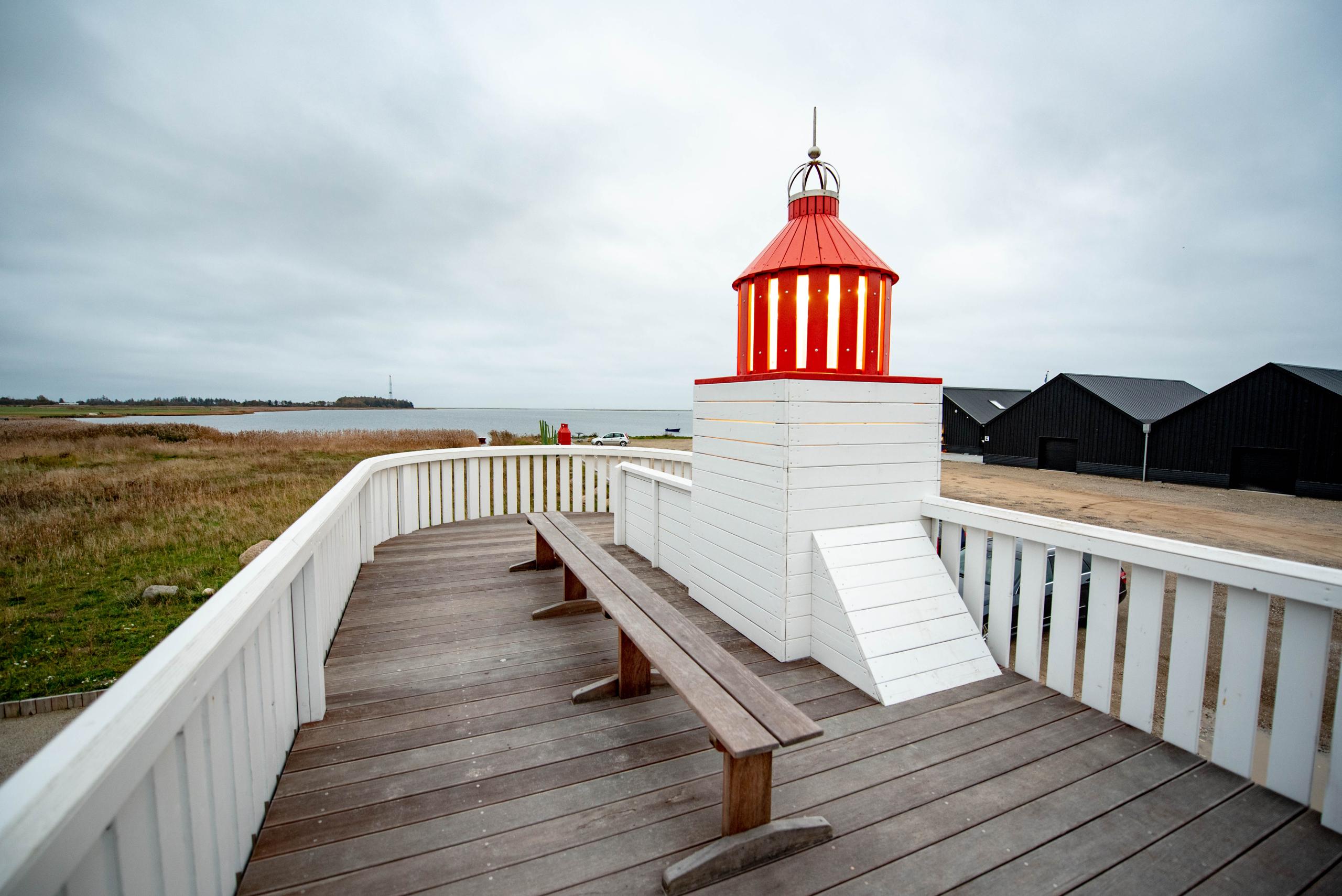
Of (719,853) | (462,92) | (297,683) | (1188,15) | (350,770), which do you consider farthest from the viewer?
(462,92)

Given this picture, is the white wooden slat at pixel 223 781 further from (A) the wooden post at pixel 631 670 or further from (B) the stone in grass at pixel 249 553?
(B) the stone in grass at pixel 249 553

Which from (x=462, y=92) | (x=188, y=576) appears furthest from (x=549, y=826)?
(x=462, y=92)

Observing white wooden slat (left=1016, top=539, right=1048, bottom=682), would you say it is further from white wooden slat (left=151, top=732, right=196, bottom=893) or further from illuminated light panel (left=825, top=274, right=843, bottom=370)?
white wooden slat (left=151, top=732, right=196, bottom=893)

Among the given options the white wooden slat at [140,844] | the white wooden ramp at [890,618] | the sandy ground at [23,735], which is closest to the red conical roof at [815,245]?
the white wooden ramp at [890,618]

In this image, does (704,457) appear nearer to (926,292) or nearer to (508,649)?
(508,649)

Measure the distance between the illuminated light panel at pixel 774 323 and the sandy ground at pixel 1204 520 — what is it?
7.21ft

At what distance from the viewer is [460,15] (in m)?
7.22

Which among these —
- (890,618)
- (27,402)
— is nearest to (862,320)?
(890,618)

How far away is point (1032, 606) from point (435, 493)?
5.85 m

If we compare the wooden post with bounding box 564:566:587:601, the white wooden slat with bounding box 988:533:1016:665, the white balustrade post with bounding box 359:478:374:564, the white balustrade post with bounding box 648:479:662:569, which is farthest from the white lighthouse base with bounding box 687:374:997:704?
the white balustrade post with bounding box 359:478:374:564

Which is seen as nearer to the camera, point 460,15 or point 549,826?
point 549,826

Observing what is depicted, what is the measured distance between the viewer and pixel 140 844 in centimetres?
95

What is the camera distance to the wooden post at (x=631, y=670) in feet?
8.46

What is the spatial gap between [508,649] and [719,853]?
1.92 meters
